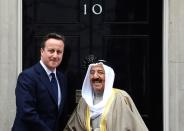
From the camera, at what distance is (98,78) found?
4.91 meters

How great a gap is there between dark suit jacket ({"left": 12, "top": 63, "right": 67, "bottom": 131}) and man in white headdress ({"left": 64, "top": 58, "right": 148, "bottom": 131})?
262 mm

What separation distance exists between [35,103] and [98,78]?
0.67m

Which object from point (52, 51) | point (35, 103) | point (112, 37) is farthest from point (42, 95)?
point (112, 37)

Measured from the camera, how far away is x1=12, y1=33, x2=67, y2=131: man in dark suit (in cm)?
454

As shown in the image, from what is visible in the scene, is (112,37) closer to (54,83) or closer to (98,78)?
(98,78)

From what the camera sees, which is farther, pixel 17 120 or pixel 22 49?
pixel 22 49

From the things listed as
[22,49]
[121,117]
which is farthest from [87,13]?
[121,117]

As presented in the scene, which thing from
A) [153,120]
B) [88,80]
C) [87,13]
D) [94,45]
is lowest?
[153,120]

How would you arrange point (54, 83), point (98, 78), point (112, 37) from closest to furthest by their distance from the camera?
point (54, 83) → point (98, 78) → point (112, 37)

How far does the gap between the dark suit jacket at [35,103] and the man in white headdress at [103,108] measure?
10.3 inches

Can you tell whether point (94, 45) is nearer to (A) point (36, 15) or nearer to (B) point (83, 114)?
(A) point (36, 15)

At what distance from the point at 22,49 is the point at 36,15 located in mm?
457

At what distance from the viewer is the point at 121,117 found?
4.83 metres

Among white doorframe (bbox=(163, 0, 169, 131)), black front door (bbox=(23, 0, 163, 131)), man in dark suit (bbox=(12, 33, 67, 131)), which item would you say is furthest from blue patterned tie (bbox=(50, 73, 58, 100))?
white doorframe (bbox=(163, 0, 169, 131))
